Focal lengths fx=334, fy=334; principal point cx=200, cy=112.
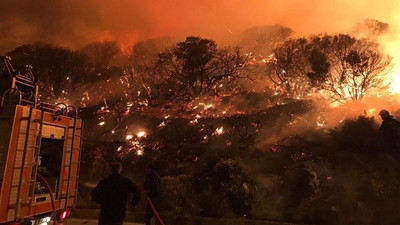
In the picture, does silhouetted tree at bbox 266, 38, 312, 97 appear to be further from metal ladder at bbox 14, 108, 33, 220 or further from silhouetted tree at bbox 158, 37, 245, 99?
metal ladder at bbox 14, 108, 33, 220

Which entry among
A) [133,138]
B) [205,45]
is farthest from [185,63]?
[133,138]

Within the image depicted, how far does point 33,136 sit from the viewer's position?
484cm

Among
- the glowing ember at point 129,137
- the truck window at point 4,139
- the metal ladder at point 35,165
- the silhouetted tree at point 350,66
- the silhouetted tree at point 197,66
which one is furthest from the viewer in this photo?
the silhouetted tree at point 197,66

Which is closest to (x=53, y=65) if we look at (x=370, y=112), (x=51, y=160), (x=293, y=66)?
(x=293, y=66)

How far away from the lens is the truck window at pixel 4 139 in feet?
14.6

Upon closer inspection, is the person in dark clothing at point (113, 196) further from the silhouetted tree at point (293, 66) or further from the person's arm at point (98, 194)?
the silhouetted tree at point (293, 66)

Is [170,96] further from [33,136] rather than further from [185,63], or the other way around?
[33,136]

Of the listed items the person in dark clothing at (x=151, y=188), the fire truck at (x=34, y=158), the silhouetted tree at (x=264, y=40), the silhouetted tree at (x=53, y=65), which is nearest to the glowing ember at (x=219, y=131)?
the person in dark clothing at (x=151, y=188)

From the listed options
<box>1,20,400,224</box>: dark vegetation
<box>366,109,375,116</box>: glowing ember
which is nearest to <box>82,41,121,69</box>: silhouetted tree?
<box>1,20,400,224</box>: dark vegetation

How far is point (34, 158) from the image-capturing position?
16.0 feet

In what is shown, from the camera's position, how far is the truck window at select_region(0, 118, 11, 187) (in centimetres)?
444

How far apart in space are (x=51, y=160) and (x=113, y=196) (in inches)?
71.8

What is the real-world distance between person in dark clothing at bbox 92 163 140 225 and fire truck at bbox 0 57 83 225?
763mm

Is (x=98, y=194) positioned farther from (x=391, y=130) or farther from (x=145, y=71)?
Answer: (x=145, y=71)
